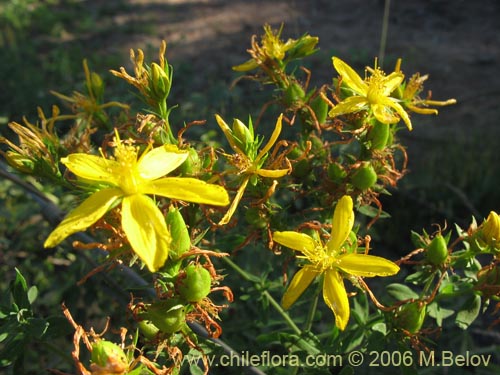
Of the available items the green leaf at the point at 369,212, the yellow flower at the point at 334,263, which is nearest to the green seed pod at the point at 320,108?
the green leaf at the point at 369,212

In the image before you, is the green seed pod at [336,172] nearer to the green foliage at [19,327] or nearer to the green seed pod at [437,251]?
the green seed pod at [437,251]

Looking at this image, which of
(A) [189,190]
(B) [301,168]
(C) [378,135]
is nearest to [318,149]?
(B) [301,168]

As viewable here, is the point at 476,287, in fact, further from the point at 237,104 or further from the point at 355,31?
the point at 355,31

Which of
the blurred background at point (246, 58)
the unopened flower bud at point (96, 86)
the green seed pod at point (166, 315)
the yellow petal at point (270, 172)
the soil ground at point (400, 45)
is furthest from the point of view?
the soil ground at point (400, 45)

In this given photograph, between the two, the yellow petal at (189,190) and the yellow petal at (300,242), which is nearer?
the yellow petal at (189,190)

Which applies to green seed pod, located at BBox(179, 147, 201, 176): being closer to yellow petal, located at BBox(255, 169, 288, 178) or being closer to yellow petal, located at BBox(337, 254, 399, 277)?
yellow petal, located at BBox(255, 169, 288, 178)

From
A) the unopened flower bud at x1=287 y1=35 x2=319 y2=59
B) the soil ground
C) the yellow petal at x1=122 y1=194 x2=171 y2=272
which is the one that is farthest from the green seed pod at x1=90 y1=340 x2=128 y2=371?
the soil ground
